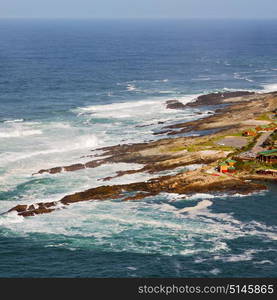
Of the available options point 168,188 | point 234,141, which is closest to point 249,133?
point 234,141

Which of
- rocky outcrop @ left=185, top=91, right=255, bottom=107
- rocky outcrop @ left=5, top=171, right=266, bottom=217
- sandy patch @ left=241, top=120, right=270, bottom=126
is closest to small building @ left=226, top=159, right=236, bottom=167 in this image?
rocky outcrop @ left=5, top=171, right=266, bottom=217

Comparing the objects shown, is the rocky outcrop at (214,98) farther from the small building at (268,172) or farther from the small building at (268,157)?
the small building at (268,172)

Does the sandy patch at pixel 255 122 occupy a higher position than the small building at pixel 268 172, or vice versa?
the sandy patch at pixel 255 122

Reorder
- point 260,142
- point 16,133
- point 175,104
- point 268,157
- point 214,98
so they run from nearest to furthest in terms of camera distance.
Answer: point 268,157, point 260,142, point 16,133, point 175,104, point 214,98

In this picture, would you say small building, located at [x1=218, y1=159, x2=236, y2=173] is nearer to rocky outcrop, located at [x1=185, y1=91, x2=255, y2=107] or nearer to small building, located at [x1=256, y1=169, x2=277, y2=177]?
small building, located at [x1=256, y1=169, x2=277, y2=177]

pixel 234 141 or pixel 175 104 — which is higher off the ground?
pixel 175 104

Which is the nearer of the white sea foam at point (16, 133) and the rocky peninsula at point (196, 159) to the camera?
the rocky peninsula at point (196, 159)

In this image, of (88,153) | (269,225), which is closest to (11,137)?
(88,153)

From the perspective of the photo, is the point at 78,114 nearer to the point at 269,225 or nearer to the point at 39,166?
the point at 39,166

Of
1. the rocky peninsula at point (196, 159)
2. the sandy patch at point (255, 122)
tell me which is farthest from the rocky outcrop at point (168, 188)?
the sandy patch at point (255, 122)

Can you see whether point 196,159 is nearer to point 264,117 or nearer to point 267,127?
point 267,127
